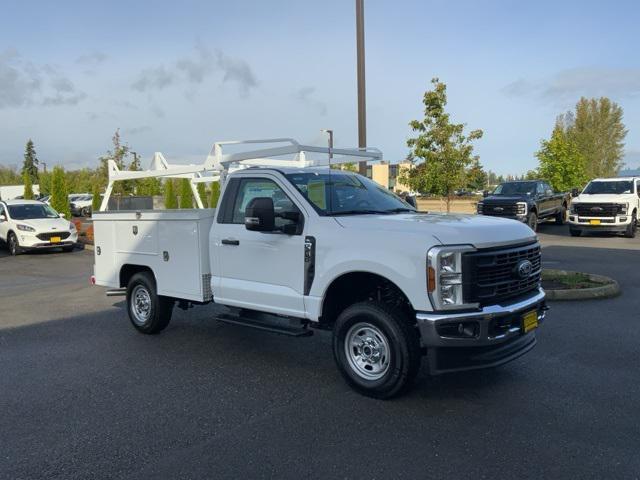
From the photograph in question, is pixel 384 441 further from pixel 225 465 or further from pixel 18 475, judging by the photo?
pixel 18 475

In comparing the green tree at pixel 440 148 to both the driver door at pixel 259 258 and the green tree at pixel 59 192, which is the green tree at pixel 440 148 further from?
the green tree at pixel 59 192

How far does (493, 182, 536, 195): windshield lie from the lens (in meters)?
21.2

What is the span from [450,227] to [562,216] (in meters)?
21.7

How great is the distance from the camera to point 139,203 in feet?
26.3

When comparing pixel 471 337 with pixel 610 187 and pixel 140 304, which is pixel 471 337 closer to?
pixel 140 304

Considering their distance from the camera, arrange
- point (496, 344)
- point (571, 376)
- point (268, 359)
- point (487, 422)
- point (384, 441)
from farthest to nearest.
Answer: point (268, 359)
point (571, 376)
point (496, 344)
point (487, 422)
point (384, 441)

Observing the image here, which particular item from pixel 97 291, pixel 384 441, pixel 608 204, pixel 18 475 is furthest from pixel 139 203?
pixel 608 204

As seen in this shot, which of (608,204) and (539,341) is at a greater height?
(608,204)

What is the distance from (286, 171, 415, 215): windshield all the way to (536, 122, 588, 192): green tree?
31.6 meters

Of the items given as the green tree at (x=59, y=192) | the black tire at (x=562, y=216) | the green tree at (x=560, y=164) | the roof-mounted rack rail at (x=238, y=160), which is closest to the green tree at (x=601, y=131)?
the green tree at (x=560, y=164)

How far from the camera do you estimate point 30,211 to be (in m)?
19.0

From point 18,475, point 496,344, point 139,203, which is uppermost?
point 139,203

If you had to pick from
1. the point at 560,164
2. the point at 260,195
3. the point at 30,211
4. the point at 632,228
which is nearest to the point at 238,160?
the point at 260,195

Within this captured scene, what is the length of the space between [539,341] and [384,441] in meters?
3.25
